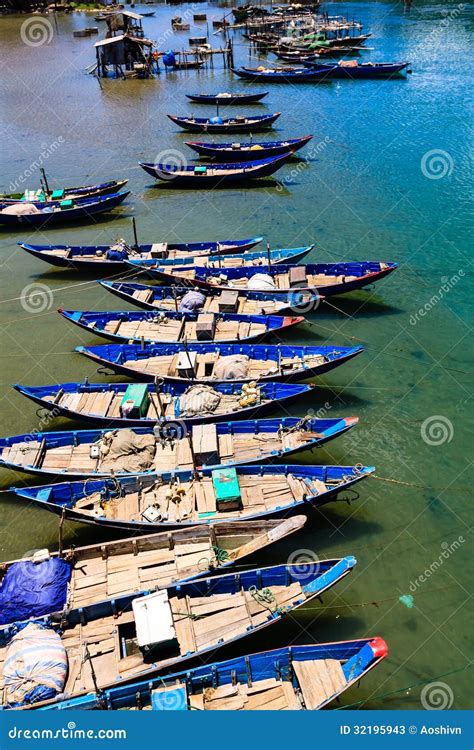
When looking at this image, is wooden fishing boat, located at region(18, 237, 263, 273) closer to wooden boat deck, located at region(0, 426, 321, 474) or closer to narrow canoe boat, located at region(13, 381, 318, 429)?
narrow canoe boat, located at region(13, 381, 318, 429)

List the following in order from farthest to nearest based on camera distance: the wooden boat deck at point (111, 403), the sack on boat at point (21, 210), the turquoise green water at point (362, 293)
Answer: the sack on boat at point (21, 210), the wooden boat deck at point (111, 403), the turquoise green water at point (362, 293)

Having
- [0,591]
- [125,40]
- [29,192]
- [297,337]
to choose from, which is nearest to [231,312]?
[297,337]

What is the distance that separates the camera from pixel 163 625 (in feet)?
48.5

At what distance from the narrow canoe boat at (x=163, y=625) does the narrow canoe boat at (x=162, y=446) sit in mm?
4614

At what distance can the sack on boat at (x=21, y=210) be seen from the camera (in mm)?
39412

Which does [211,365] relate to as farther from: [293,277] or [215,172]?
[215,172]

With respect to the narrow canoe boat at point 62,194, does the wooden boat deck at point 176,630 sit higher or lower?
lower

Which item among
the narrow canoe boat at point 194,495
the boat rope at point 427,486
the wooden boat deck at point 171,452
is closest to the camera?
the narrow canoe boat at point 194,495

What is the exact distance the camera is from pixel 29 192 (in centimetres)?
4159

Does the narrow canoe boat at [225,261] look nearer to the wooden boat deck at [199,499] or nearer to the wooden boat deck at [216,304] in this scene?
the wooden boat deck at [216,304]

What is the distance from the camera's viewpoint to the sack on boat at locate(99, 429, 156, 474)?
20.0 meters

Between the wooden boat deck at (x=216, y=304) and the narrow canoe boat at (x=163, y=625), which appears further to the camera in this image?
the wooden boat deck at (x=216, y=304)

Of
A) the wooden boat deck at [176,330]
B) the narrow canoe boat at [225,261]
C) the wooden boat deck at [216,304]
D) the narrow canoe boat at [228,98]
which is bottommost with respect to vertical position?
the wooden boat deck at [176,330]

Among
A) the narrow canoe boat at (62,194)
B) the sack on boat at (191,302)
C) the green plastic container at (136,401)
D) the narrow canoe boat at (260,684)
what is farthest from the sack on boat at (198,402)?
the narrow canoe boat at (62,194)
